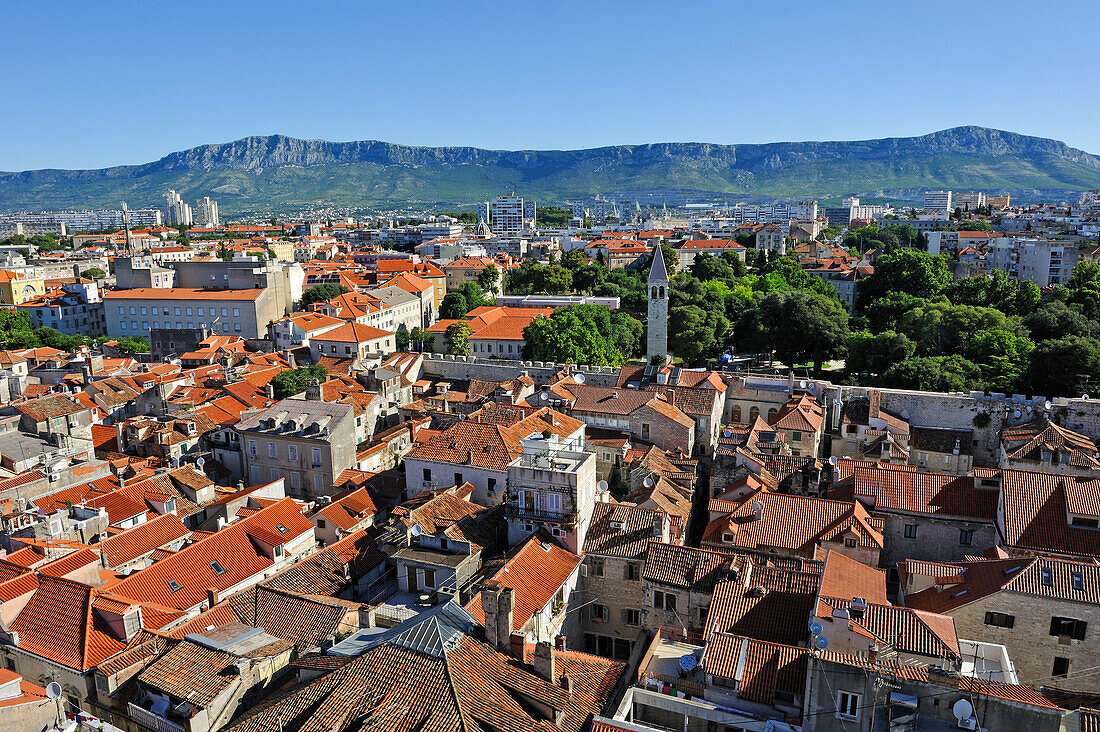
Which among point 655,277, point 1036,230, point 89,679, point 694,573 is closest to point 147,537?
point 89,679

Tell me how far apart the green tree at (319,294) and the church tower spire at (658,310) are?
29932 mm

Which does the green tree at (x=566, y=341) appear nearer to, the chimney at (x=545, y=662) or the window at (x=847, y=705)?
the chimney at (x=545, y=662)

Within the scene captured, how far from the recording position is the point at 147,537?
24.0m

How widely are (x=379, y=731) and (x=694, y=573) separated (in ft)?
29.0

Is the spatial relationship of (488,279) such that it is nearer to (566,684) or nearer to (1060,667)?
(1060,667)

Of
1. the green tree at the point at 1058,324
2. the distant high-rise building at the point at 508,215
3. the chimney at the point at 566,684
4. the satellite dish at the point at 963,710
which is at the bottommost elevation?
the chimney at the point at 566,684

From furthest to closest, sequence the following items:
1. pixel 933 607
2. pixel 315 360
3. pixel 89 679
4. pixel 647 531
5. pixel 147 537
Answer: pixel 315 360 → pixel 147 537 → pixel 647 531 → pixel 933 607 → pixel 89 679

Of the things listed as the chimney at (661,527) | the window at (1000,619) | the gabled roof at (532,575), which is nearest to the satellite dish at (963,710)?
the window at (1000,619)

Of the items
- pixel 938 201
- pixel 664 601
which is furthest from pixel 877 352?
pixel 938 201


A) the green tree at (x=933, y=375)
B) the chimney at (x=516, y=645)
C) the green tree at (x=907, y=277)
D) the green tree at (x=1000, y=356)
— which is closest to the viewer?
the chimney at (x=516, y=645)

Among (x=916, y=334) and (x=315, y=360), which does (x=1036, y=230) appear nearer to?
(x=916, y=334)

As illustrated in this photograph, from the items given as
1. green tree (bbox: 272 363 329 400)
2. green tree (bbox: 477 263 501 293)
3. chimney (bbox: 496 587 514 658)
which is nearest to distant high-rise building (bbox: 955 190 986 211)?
green tree (bbox: 477 263 501 293)

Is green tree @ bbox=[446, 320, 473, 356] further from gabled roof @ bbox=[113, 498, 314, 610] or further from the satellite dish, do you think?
the satellite dish

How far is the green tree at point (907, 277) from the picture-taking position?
67.3 metres
